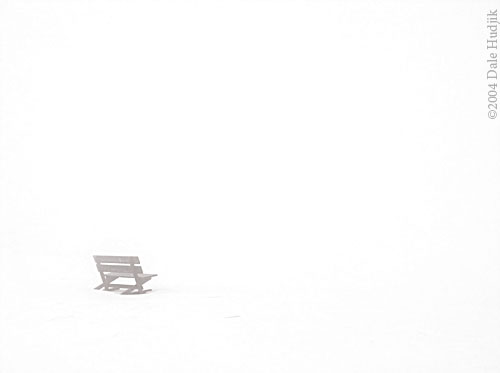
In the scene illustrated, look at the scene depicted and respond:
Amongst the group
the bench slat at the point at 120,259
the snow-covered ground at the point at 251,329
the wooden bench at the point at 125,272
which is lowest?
the snow-covered ground at the point at 251,329

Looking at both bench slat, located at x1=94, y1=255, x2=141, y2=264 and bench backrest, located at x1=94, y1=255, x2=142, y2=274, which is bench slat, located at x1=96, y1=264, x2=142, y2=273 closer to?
bench backrest, located at x1=94, y1=255, x2=142, y2=274

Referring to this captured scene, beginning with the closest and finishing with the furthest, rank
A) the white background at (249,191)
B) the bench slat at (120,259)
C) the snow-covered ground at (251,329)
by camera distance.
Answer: the snow-covered ground at (251,329), the white background at (249,191), the bench slat at (120,259)

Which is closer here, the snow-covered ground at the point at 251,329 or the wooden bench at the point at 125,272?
the snow-covered ground at the point at 251,329

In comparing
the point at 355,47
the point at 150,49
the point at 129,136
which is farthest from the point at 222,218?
the point at 355,47

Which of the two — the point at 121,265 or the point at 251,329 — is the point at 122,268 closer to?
the point at 121,265

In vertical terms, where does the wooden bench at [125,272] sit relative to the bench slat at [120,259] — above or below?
below

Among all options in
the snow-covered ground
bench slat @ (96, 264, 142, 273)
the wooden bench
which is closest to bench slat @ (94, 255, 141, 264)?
the wooden bench

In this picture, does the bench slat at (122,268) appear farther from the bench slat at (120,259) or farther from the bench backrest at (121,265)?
the bench slat at (120,259)

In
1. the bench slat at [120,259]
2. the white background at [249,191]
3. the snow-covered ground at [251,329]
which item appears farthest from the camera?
the bench slat at [120,259]

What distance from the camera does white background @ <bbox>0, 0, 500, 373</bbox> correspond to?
5.91m

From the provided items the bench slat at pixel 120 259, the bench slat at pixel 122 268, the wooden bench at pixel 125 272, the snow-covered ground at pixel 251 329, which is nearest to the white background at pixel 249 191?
the snow-covered ground at pixel 251 329

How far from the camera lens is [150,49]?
9862 cm

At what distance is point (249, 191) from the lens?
3900 centimetres

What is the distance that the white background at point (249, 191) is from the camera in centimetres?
591
